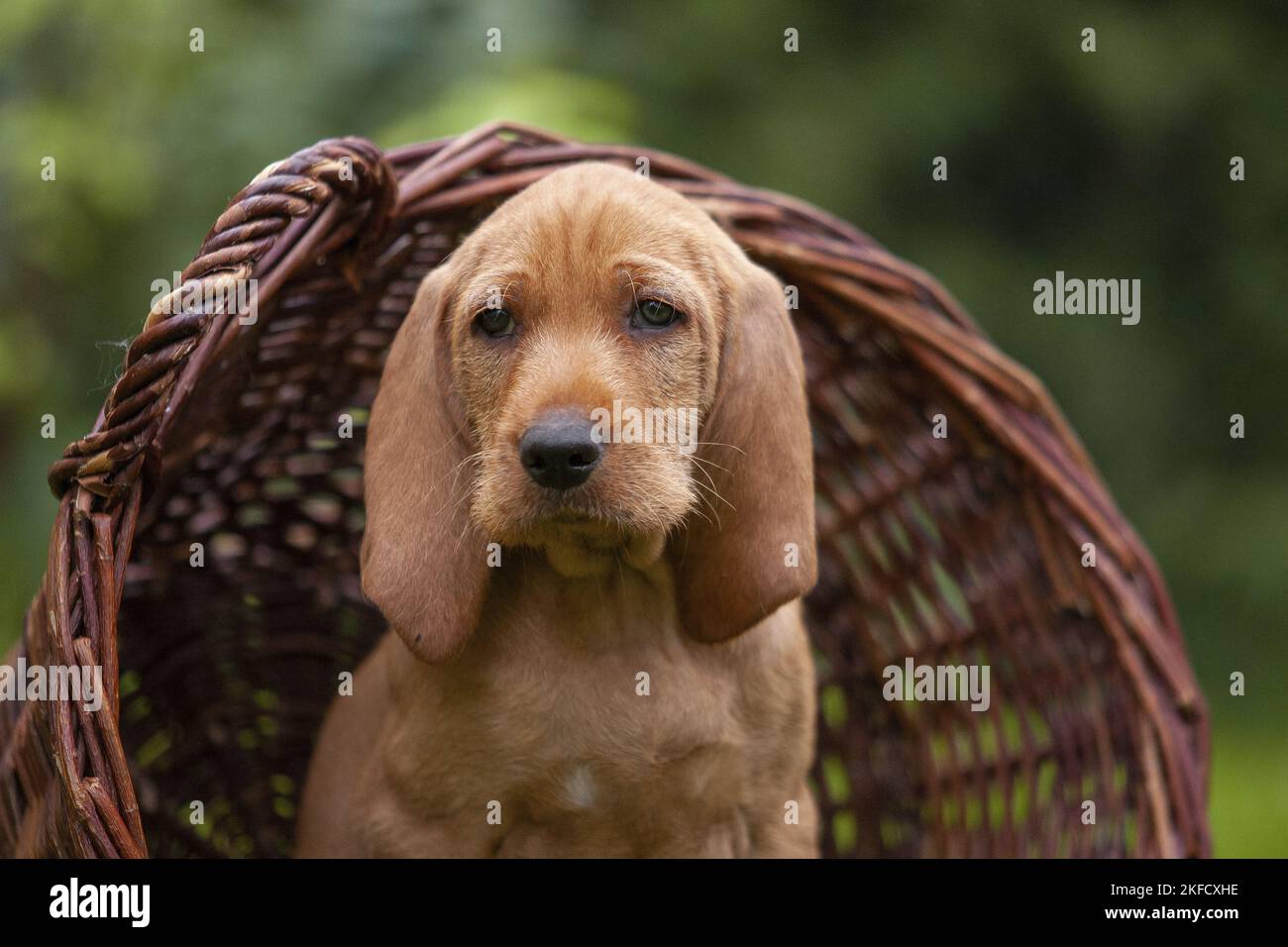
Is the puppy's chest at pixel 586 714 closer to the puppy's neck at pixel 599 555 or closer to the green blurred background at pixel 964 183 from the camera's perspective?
the puppy's neck at pixel 599 555

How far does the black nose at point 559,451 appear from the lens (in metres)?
→ 2.37

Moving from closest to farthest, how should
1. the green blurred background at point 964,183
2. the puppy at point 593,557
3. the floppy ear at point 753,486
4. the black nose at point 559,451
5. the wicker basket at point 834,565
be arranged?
the black nose at point 559,451 < the puppy at point 593,557 < the floppy ear at point 753,486 < the wicker basket at point 834,565 < the green blurred background at point 964,183

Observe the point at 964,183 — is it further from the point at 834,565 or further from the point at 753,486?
the point at 753,486

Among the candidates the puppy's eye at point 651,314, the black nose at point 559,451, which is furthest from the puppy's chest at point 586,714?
the puppy's eye at point 651,314

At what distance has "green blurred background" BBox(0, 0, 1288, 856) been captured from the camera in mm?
5195

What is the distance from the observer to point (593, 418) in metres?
2.41

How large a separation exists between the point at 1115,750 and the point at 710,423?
4.24 feet

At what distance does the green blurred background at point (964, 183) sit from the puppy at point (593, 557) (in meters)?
2.68

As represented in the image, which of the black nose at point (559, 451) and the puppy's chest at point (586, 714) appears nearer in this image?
the black nose at point (559, 451)

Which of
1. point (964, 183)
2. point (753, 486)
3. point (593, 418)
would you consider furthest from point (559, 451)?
point (964, 183)

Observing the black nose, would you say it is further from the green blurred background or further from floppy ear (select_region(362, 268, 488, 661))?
the green blurred background

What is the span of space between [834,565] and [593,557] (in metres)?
1.19

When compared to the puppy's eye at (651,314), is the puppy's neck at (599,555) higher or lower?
lower

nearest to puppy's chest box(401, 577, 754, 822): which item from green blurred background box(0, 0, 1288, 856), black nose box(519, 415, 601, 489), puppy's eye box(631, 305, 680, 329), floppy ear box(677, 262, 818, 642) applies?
floppy ear box(677, 262, 818, 642)
